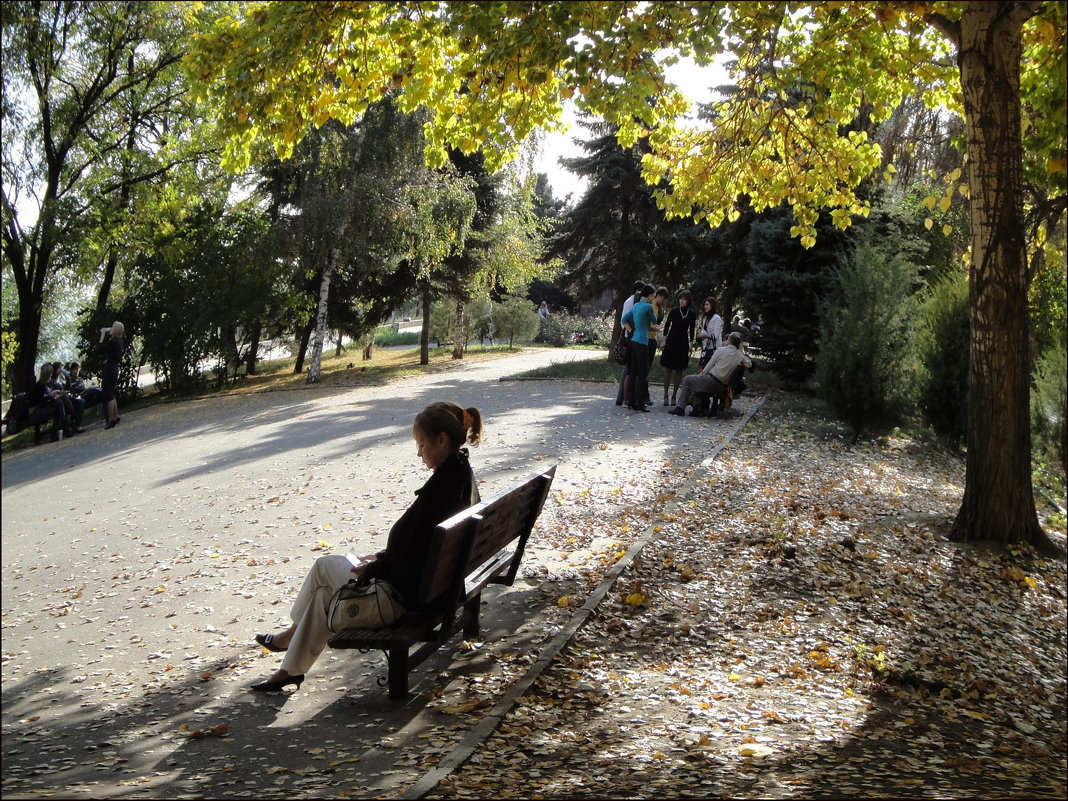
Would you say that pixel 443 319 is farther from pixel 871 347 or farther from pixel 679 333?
pixel 871 347

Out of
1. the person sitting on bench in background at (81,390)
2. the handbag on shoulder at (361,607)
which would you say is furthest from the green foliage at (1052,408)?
the person sitting on bench in background at (81,390)

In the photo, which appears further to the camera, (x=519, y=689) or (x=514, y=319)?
(x=514, y=319)

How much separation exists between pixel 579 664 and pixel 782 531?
3.77 meters

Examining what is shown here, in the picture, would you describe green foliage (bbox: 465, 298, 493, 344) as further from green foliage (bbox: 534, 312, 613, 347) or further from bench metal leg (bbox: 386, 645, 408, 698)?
bench metal leg (bbox: 386, 645, 408, 698)

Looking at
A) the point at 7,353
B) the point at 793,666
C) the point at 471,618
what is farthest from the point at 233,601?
the point at 7,353

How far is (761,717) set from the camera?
17.1 ft

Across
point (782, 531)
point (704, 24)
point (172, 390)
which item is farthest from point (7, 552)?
point (172, 390)

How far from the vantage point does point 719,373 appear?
16.2 meters

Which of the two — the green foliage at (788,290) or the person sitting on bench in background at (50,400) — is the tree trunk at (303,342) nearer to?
the person sitting on bench in background at (50,400)

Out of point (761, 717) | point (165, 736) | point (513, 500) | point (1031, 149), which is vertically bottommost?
point (761, 717)

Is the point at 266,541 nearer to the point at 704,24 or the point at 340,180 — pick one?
the point at 704,24

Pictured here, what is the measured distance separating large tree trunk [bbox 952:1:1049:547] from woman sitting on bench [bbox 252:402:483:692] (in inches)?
222

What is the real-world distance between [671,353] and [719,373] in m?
0.97

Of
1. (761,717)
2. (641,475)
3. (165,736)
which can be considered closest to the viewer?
(165,736)
